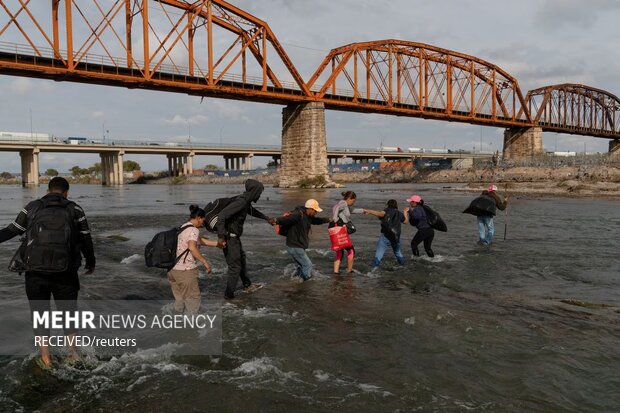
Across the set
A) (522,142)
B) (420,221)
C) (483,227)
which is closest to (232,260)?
(420,221)

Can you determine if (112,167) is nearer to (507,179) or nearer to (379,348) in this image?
(507,179)

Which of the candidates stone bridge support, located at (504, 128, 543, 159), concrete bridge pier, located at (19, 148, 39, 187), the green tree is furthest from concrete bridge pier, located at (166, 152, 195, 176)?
stone bridge support, located at (504, 128, 543, 159)

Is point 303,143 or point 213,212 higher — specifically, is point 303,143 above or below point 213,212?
above

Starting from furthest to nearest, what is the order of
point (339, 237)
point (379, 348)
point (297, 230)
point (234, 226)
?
point (339, 237)
point (297, 230)
point (234, 226)
point (379, 348)

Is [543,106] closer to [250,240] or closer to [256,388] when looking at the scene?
[250,240]

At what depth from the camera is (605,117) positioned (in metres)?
127

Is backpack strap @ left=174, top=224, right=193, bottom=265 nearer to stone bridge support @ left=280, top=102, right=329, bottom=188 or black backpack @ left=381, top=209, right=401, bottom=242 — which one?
black backpack @ left=381, top=209, right=401, bottom=242

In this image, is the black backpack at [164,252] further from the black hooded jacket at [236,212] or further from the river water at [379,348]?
the river water at [379,348]

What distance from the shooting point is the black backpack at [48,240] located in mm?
4754

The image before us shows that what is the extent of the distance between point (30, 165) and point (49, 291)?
4169 inches

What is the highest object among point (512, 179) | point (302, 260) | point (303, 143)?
point (303, 143)

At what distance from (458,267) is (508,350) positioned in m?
5.33

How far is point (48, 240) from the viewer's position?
15.6ft

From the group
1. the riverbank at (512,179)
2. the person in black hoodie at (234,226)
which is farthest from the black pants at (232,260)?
the riverbank at (512,179)
